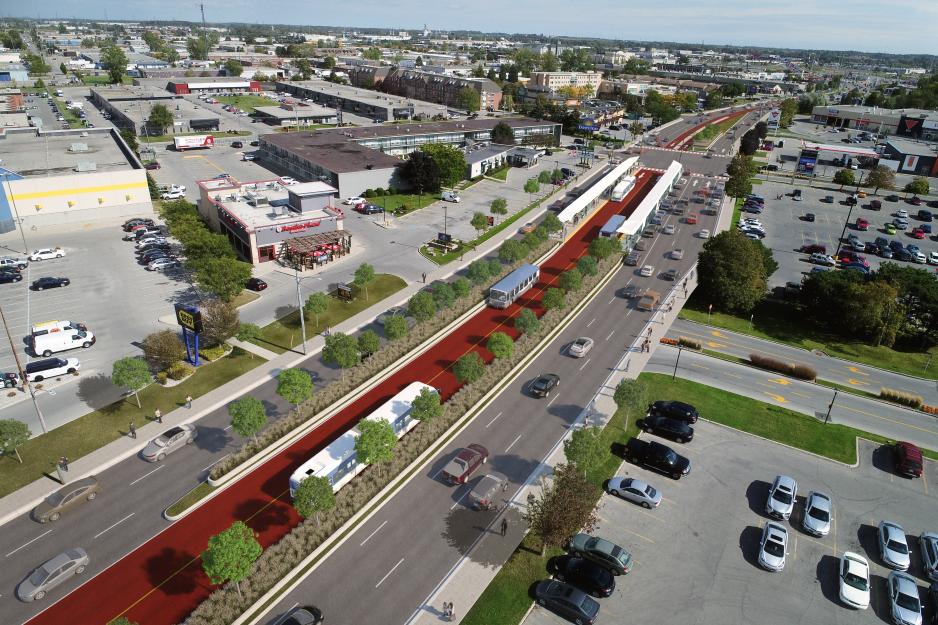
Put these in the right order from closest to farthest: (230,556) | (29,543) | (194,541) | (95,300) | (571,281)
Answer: (230,556) < (29,543) < (194,541) < (95,300) < (571,281)

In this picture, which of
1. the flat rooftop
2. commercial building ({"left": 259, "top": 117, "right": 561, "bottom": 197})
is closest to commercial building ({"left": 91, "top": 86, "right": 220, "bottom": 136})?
the flat rooftop

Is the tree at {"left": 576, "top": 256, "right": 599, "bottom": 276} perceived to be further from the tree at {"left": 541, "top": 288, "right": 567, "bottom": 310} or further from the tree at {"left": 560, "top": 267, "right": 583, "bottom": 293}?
the tree at {"left": 541, "top": 288, "right": 567, "bottom": 310}

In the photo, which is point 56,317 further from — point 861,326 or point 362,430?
point 861,326

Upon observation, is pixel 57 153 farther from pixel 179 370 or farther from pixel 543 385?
pixel 543 385

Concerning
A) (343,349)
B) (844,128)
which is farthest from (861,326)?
(844,128)

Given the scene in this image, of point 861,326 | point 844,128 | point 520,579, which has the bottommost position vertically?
point 520,579

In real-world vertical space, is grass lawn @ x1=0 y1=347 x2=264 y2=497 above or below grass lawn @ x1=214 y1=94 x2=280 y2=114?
below

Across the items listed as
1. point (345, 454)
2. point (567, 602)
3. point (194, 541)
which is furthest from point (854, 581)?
point (194, 541)
